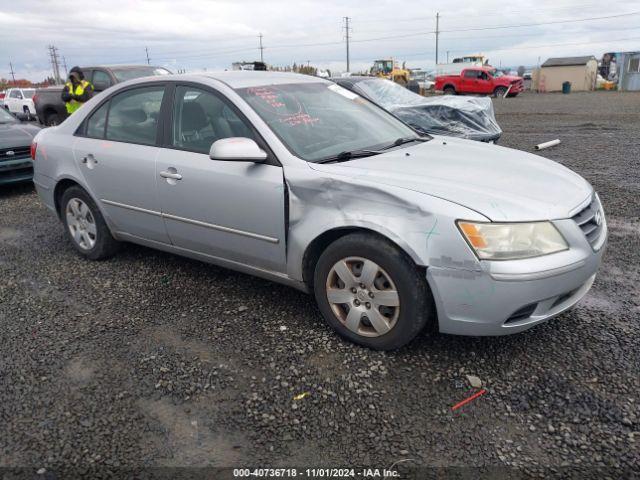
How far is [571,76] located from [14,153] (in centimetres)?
4056

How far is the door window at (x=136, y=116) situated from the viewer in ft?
13.0

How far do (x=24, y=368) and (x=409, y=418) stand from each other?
2.21 meters

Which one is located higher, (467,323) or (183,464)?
(467,323)

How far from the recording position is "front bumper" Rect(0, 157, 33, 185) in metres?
7.47

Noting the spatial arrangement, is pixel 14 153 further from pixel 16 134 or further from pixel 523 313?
pixel 523 313

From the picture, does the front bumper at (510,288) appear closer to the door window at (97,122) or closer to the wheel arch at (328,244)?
the wheel arch at (328,244)

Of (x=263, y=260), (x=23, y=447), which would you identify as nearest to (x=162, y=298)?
(x=263, y=260)

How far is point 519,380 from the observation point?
9.16ft

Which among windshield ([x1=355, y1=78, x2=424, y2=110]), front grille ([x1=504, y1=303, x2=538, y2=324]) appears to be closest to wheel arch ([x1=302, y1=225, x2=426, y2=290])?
front grille ([x1=504, y1=303, x2=538, y2=324])

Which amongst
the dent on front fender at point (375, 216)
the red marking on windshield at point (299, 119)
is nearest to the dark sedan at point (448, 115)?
the red marking on windshield at point (299, 119)

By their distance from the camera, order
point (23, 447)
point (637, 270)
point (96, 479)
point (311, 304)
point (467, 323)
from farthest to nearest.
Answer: point (637, 270)
point (311, 304)
point (467, 323)
point (23, 447)
point (96, 479)

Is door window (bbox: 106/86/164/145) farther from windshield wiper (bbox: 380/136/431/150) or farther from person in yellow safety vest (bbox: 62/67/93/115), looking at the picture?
person in yellow safety vest (bbox: 62/67/93/115)

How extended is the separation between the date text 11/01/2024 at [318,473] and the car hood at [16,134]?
23.0ft

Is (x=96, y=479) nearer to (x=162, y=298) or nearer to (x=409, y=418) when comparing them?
(x=409, y=418)
